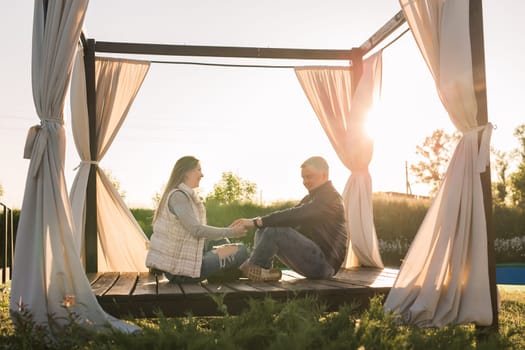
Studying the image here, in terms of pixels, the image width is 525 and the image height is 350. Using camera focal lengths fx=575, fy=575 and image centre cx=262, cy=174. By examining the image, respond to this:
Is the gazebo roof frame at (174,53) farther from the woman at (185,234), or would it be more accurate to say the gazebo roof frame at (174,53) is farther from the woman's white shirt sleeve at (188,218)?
the woman's white shirt sleeve at (188,218)

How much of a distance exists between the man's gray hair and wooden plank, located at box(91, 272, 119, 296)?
181 cm

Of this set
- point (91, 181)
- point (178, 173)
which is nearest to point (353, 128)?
point (178, 173)

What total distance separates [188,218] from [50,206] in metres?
1.00

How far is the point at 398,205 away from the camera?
1445 cm

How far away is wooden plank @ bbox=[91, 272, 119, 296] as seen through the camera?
4.11 m

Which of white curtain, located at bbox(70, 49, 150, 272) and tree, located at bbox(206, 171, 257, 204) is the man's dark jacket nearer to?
white curtain, located at bbox(70, 49, 150, 272)

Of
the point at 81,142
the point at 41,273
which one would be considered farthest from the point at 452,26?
the point at 81,142

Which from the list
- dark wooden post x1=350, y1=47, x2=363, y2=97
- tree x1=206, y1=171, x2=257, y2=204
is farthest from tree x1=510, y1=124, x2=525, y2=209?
dark wooden post x1=350, y1=47, x2=363, y2=97

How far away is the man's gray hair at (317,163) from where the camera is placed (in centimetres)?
459

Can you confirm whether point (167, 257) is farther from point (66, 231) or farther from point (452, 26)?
point (452, 26)

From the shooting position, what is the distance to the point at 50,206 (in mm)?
3562

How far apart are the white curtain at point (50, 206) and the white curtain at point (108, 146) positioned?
1.89 m

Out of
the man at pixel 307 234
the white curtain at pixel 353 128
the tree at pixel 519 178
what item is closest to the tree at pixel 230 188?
the tree at pixel 519 178

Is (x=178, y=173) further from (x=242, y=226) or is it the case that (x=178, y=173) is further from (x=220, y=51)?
(x=220, y=51)
